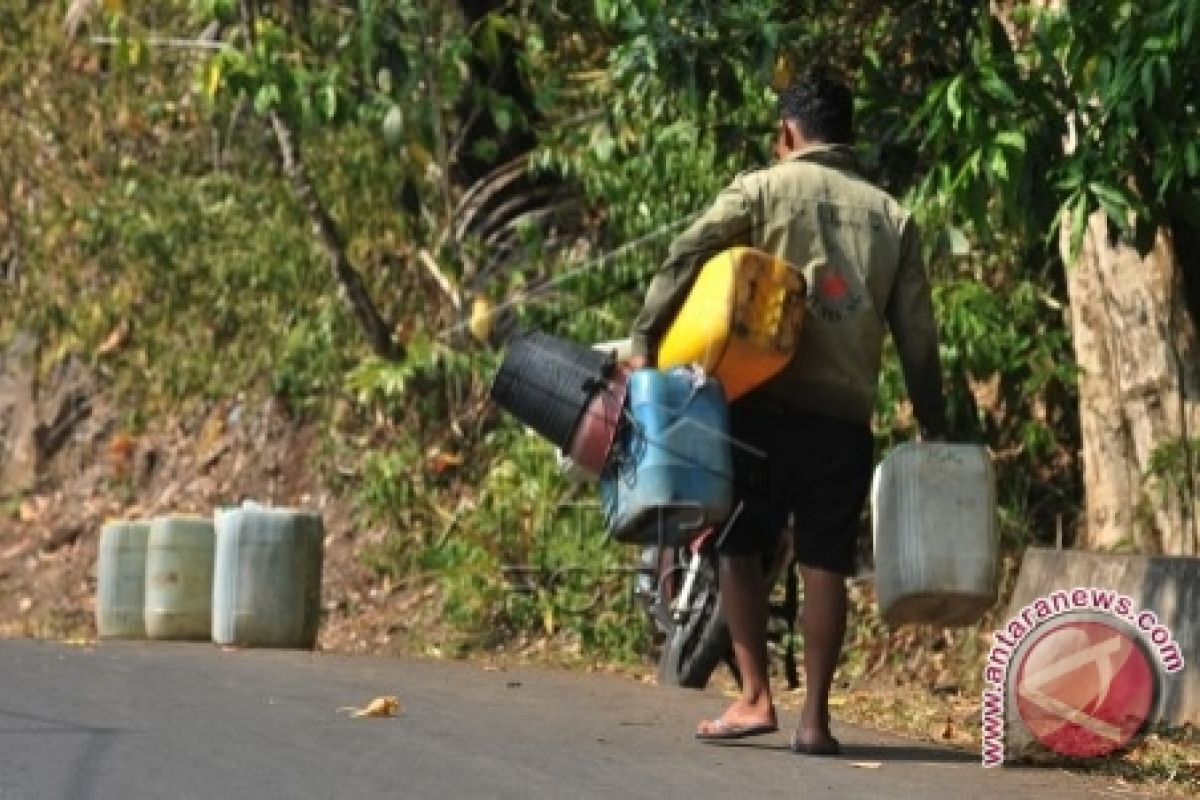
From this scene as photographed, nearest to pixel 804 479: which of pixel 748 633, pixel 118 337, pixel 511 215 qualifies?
pixel 748 633

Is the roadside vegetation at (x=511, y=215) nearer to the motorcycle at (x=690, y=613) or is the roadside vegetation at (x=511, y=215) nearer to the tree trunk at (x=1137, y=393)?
the tree trunk at (x=1137, y=393)

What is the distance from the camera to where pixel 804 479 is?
30.3 feet

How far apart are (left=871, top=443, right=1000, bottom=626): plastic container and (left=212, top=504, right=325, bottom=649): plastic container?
561 centimetres

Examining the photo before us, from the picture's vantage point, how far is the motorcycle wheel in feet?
38.4

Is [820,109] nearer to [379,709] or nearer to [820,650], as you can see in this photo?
[820,650]

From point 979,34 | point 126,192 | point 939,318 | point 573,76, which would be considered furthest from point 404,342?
point 979,34

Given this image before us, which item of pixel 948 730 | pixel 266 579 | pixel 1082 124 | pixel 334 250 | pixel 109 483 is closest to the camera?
pixel 948 730

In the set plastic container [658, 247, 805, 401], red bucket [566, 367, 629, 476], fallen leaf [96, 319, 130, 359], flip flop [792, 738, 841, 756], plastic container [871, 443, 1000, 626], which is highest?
fallen leaf [96, 319, 130, 359]

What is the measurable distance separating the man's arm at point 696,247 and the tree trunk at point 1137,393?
3.37m

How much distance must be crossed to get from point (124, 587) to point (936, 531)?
7.13 m

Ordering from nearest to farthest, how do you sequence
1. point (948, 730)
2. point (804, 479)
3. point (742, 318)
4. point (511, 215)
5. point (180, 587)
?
point (742, 318)
point (804, 479)
point (948, 730)
point (180, 587)
point (511, 215)

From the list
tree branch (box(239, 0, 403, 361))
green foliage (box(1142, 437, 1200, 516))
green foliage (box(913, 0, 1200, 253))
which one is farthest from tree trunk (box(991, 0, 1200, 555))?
tree branch (box(239, 0, 403, 361))
